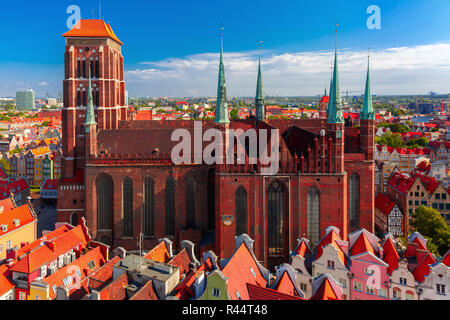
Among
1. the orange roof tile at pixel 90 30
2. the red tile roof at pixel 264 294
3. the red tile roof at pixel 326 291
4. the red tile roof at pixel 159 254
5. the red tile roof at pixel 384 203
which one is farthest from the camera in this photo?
the red tile roof at pixel 384 203

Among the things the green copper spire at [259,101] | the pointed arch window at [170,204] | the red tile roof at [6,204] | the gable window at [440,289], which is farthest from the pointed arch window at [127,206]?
the gable window at [440,289]

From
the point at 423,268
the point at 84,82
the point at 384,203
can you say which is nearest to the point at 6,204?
the point at 84,82

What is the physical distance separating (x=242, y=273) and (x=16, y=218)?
38865 mm

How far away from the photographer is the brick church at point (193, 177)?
48031 millimetres

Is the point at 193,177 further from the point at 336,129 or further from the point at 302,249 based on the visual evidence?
the point at 336,129

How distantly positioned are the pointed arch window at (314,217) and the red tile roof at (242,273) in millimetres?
12763

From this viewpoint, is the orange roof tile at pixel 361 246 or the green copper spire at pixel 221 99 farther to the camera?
the green copper spire at pixel 221 99

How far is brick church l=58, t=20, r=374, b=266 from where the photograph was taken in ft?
158

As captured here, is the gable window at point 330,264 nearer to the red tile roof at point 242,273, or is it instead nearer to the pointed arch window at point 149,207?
the red tile roof at point 242,273

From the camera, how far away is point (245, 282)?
3450cm

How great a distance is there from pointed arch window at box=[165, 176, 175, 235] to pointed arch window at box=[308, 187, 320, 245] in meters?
19.5

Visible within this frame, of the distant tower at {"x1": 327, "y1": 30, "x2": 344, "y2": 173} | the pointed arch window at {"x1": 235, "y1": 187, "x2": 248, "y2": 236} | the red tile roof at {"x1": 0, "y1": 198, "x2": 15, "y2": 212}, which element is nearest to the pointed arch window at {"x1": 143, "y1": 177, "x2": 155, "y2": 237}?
the pointed arch window at {"x1": 235, "y1": 187, "x2": 248, "y2": 236}

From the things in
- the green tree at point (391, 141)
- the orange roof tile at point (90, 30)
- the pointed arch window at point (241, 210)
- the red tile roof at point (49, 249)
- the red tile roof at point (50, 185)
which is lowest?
the red tile roof at point (49, 249)
